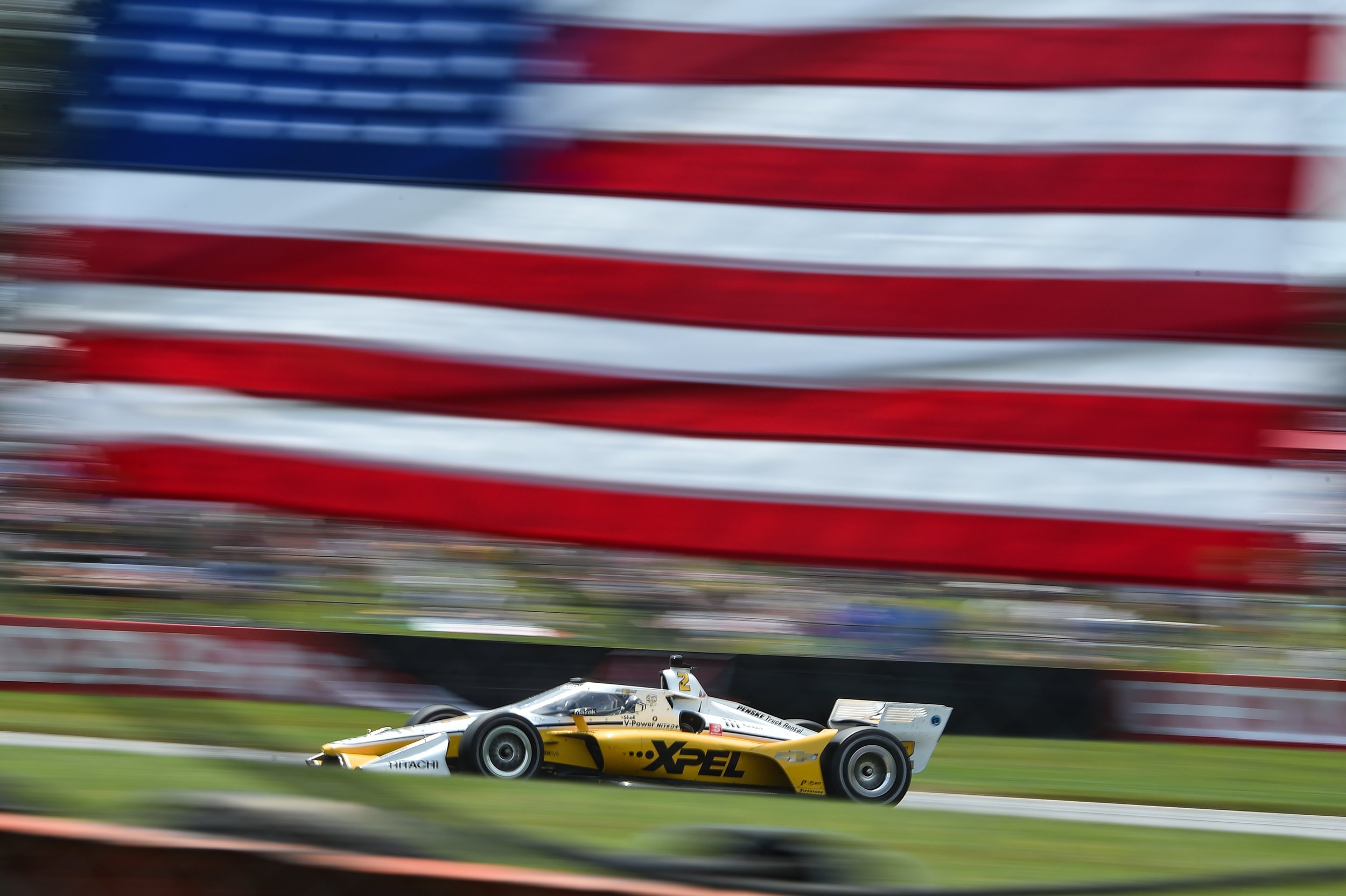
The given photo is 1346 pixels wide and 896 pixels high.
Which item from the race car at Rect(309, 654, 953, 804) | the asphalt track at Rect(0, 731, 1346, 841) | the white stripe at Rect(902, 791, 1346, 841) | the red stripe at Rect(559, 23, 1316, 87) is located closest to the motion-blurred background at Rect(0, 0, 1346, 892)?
the red stripe at Rect(559, 23, 1316, 87)

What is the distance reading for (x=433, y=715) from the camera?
5.90m

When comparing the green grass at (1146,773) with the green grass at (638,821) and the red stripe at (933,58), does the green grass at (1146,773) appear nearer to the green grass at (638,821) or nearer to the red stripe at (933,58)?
the green grass at (638,821)

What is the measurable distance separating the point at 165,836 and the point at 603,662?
559 centimetres

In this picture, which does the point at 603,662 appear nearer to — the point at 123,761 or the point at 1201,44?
the point at 123,761

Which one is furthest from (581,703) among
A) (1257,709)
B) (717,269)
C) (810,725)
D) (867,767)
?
(717,269)

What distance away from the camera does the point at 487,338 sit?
1.76 m

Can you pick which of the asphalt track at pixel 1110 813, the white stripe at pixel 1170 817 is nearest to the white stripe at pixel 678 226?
the asphalt track at pixel 1110 813

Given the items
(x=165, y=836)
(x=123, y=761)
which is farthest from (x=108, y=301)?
(x=123, y=761)

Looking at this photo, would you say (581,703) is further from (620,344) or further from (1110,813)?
(620,344)

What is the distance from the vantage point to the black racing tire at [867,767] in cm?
570

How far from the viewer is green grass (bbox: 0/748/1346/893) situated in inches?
62.5

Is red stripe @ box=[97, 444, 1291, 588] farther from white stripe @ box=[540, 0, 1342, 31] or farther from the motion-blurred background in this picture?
white stripe @ box=[540, 0, 1342, 31]

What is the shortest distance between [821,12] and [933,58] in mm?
154

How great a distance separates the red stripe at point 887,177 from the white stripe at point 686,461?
31 cm
